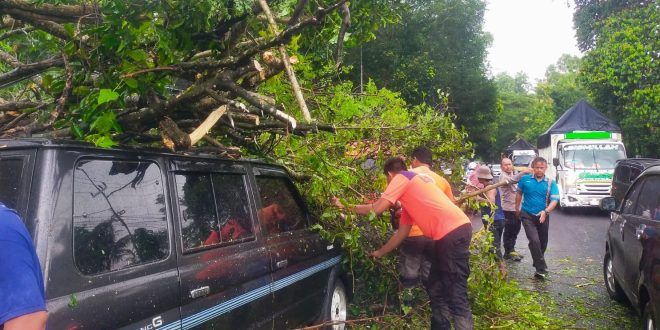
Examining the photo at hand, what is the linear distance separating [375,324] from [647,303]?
232 cm

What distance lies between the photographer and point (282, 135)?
15.4 feet

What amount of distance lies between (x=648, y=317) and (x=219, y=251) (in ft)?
11.8

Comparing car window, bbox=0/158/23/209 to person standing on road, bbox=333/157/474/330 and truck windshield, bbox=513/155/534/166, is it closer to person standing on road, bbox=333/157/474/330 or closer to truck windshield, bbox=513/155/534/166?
person standing on road, bbox=333/157/474/330

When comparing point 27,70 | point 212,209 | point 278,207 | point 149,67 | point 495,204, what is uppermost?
point 27,70

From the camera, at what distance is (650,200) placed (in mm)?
5363

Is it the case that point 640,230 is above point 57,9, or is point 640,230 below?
below

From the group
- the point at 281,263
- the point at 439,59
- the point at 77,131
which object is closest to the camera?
the point at 77,131

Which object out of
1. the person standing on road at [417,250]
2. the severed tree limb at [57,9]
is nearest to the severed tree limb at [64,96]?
the severed tree limb at [57,9]

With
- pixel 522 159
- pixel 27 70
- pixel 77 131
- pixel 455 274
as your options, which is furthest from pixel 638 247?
pixel 522 159

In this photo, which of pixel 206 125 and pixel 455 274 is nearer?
pixel 206 125

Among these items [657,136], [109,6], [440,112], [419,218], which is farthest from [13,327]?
[657,136]

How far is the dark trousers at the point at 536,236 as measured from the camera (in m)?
8.08

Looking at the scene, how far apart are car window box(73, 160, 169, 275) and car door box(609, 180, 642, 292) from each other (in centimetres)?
465

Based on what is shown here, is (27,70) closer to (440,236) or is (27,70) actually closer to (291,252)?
(291,252)
